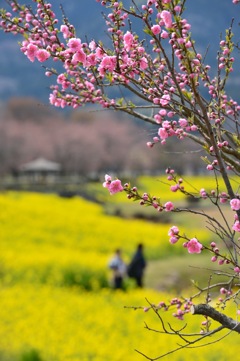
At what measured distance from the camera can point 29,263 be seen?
1784 centimetres

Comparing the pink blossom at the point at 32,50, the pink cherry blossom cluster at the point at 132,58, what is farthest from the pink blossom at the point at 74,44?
the pink blossom at the point at 32,50

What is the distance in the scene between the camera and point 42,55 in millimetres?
4207

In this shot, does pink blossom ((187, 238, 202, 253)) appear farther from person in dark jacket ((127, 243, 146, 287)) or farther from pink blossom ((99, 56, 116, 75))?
person in dark jacket ((127, 243, 146, 287))

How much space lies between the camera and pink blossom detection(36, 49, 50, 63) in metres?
4.18

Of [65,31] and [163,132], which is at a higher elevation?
[65,31]

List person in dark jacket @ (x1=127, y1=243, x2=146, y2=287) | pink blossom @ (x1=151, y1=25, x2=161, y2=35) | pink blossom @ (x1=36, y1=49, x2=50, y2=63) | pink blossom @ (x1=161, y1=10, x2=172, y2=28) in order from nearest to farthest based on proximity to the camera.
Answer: pink blossom @ (x1=161, y1=10, x2=172, y2=28), pink blossom @ (x1=151, y1=25, x2=161, y2=35), pink blossom @ (x1=36, y1=49, x2=50, y2=63), person in dark jacket @ (x1=127, y1=243, x2=146, y2=287)

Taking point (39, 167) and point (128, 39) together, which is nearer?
point (128, 39)

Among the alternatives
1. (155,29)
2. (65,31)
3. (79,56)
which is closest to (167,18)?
(155,29)

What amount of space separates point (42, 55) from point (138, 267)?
1339cm

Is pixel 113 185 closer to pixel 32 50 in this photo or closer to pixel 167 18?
pixel 167 18

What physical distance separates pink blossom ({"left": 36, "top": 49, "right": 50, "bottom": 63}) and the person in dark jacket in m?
13.1

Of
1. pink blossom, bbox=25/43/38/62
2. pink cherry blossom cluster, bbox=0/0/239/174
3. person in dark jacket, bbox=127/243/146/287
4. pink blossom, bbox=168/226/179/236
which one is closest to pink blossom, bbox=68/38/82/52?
pink cherry blossom cluster, bbox=0/0/239/174

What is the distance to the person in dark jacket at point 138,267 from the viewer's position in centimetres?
1709

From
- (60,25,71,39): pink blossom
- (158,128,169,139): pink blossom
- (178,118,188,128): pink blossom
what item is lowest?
(158,128,169,139): pink blossom
